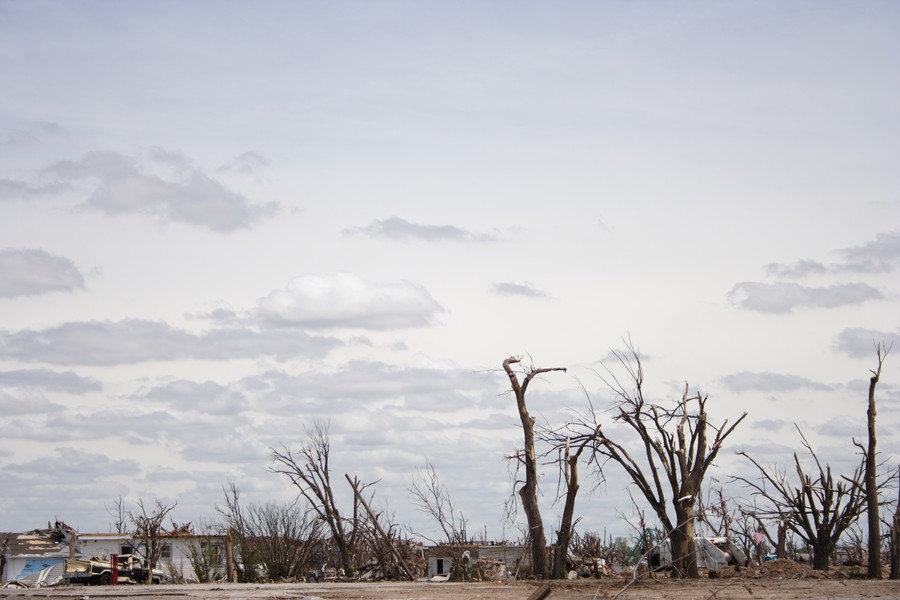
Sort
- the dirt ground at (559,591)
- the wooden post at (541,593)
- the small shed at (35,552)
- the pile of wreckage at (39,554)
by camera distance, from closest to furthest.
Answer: the wooden post at (541,593) < the dirt ground at (559,591) < the pile of wreckage at (39,554) < the small shed at (35,552)

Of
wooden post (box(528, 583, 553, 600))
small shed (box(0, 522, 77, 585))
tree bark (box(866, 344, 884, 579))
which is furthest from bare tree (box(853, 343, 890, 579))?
small shed (box(0, 522, 77, 585))

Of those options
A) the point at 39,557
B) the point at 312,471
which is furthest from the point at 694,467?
the point at 39,557

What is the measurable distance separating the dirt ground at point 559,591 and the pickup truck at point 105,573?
23.8 meters

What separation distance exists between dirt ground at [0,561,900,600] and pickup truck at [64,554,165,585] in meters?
23.8

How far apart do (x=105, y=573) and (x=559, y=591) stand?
31267 millimetres

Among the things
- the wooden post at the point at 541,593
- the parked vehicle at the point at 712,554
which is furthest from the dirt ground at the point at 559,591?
the parked vehicle at the point at 712,554

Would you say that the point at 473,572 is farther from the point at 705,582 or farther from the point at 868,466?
the point at 868,466

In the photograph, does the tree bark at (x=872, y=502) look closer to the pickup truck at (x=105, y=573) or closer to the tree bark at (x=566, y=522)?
the tree bark at (x=566, y=522)

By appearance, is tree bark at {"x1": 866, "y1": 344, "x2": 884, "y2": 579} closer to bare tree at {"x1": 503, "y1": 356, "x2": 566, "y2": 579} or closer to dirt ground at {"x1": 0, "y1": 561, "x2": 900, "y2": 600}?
dirt ground at {"x1": 0, "y1": 561, "x2": 900, "y2": 600}

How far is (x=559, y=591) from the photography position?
19.1 m

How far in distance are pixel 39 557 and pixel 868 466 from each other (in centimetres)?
5686

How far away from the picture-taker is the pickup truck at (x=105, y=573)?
144 ft

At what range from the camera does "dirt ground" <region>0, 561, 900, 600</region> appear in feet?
60.3

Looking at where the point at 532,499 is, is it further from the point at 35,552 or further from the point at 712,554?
the point at 35,552
